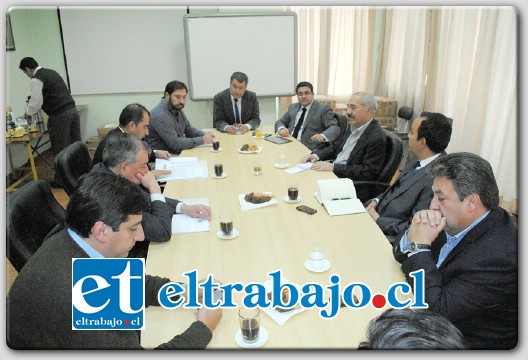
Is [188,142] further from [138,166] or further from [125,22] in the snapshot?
[125,22]

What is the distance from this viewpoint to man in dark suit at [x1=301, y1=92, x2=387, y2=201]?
3098 mm

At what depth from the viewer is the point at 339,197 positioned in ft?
7.87

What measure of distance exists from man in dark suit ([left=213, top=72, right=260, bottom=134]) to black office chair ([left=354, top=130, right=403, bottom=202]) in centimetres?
168

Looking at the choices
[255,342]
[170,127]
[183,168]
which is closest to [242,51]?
[170,127]

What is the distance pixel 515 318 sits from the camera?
142 cm

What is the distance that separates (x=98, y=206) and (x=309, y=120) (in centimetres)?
321

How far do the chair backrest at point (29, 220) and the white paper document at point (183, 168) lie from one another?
945 mm

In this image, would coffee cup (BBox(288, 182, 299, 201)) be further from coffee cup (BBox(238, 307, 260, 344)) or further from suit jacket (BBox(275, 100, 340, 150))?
suit jacket (BBox(275, 100, 340, 150))

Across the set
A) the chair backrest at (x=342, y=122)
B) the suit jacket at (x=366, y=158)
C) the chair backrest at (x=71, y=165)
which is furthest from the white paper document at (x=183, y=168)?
the chair backrest at (x=342, y=122)

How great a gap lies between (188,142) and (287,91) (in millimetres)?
2331

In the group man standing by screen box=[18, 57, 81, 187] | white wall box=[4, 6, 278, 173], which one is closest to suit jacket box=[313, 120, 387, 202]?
white wall box=[4, 6, 278, 173]

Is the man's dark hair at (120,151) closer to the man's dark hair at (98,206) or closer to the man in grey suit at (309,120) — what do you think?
the man's dark hair at (98,206)

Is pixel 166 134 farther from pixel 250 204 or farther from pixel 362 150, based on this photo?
pixel 362 150

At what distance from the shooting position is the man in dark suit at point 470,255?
1422mm
